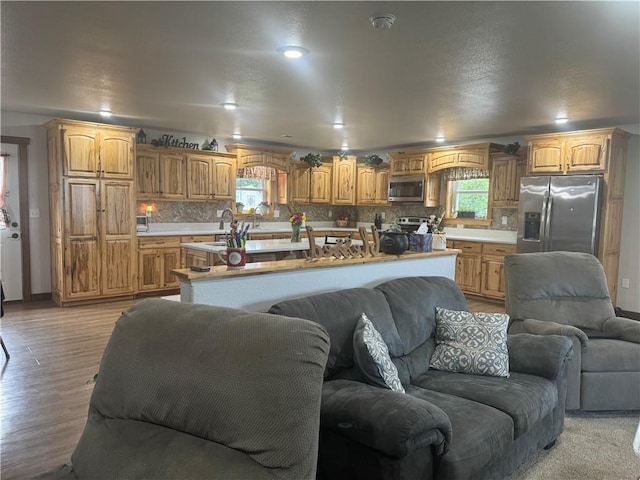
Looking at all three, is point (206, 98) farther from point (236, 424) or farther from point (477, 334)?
point (236, 424)

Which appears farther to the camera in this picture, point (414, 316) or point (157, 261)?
point (157, 261)

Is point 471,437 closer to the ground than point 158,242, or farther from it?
closer to the ground

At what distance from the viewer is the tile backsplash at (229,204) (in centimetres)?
689

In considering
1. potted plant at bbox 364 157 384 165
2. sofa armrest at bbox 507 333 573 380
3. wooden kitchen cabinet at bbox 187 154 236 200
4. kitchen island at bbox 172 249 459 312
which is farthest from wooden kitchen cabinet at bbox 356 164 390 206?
sofa armrest at bbox 507 333 573 380

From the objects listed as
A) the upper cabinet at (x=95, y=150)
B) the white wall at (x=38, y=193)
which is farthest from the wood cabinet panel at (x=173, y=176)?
the white wall at (x=38, y=193)

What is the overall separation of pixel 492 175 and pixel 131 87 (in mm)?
5159

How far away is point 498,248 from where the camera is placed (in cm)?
644

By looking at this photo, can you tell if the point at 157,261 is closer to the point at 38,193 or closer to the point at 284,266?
the point at 38,193

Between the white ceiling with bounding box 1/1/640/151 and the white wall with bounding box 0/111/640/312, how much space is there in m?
0.34

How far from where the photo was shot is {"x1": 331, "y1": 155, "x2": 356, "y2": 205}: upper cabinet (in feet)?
28.9

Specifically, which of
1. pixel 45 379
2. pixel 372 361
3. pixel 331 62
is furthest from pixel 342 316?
pixel 45 379

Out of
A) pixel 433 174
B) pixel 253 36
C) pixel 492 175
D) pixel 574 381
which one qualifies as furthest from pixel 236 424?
pixel 433 174

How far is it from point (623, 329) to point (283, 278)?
97.8 inches

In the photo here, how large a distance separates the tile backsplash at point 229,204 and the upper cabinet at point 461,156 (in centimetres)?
82
